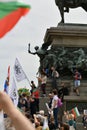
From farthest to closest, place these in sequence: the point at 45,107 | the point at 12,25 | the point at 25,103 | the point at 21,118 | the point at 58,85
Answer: the point at 58,85
the point at 45,107
the point at 25,103
the point at 12,25
the point at 21,118

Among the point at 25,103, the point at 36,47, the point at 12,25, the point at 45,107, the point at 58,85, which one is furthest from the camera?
the point at 36,47

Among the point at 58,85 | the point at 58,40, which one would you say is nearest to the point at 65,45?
the point at 58,40

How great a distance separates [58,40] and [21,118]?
975 inches

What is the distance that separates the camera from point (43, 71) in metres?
26.8

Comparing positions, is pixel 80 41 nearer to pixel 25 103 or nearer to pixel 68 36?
pixel 68 36

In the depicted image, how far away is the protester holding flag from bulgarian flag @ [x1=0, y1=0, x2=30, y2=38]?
0.42 m

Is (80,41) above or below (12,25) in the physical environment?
below

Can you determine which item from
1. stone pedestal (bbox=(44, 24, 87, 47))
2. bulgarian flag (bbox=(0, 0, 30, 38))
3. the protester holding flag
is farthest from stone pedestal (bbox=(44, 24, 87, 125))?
the protester holding flag

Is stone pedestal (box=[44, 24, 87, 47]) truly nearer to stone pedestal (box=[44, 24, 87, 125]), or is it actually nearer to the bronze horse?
stone pedestal (box=[44, 24, 87, 125])

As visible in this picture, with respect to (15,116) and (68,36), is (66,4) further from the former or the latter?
(15,116)

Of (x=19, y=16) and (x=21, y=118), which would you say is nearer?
(x=21, y=118)

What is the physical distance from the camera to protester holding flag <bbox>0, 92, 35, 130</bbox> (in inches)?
107

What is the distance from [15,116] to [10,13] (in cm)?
71

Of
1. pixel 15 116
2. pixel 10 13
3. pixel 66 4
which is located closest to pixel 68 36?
pixel 66 4
